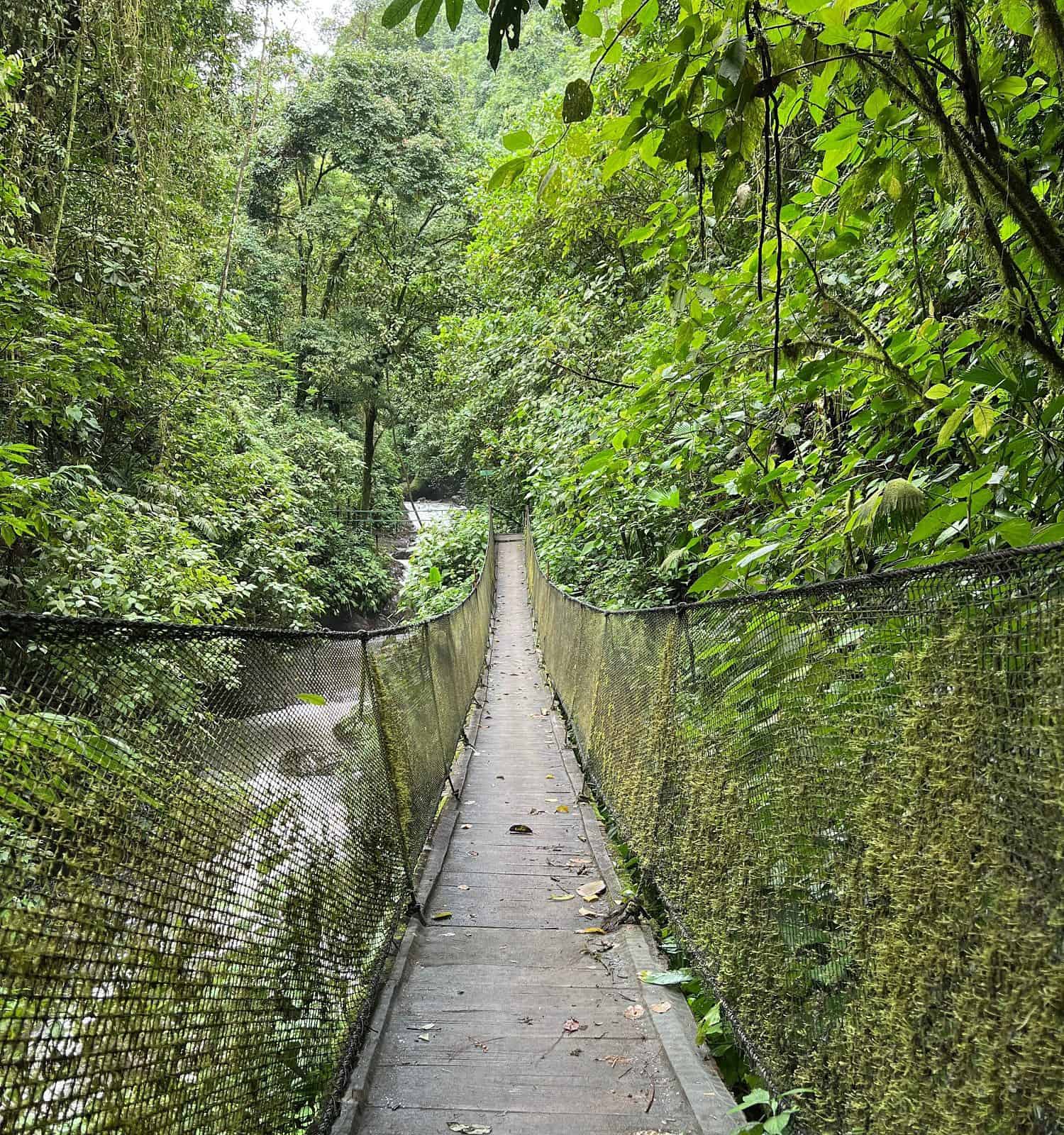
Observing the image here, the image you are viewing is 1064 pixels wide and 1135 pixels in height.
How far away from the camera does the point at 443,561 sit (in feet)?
69.8

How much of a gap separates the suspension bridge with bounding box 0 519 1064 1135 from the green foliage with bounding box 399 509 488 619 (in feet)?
46.1

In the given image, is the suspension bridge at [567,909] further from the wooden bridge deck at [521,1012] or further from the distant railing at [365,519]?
the distant railing at [365,519]

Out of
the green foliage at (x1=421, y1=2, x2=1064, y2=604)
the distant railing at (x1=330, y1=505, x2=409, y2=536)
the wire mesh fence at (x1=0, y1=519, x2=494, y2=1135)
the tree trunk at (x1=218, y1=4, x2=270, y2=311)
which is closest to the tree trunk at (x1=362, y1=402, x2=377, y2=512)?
the distant railing at (x1=330, y1=505, x2=409, y2=536)

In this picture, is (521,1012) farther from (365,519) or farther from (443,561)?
(365,519)

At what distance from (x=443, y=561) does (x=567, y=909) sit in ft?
57.1

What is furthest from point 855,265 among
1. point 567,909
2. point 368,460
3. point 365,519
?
point 368,460

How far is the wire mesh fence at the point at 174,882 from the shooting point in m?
1.13

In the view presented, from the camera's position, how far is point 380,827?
3.42 meters

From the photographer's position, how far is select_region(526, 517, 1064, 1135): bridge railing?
3.63ft

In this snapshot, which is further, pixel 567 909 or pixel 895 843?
pixel 567 909

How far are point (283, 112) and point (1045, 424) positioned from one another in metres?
26.2

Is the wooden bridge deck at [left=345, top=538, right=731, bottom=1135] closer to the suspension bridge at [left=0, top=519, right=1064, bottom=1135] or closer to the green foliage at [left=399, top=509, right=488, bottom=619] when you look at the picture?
the suspension bridge at [left=0, top=519, right=1064, bottom=1135]

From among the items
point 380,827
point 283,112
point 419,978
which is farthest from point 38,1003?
point 283,112

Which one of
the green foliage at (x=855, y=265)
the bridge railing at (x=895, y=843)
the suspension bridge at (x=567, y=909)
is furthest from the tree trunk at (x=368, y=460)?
the bridge railing at (x=895, y=843)
